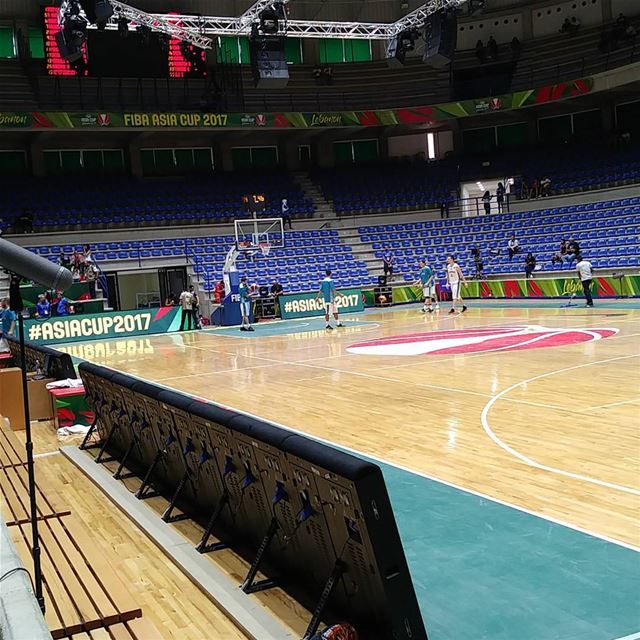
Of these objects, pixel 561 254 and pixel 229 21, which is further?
pixel 561 254

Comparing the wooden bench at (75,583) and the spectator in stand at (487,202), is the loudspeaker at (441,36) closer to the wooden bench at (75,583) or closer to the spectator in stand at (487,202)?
the spectator in stand at (487,202)

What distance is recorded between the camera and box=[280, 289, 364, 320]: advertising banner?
30.7 meters

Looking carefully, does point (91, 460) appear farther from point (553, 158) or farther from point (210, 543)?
point (553, 158)

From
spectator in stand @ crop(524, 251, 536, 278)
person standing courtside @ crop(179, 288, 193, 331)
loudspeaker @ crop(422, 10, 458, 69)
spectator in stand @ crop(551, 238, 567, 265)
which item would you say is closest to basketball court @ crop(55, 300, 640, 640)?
person standing courtside @ crop(179, 288, 193, 331)

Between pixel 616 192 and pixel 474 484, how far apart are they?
99.8 feet

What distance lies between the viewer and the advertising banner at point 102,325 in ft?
81.0

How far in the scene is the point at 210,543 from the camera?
5930mm

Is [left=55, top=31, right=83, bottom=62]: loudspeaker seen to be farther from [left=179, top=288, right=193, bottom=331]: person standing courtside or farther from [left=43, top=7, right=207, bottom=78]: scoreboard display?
[left=179, top=288, right=193, bottom=331]: person standing courtside

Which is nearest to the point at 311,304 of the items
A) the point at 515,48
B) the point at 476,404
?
the point at 515,48

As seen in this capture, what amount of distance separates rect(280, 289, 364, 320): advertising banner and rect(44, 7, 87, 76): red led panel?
12.3 metres

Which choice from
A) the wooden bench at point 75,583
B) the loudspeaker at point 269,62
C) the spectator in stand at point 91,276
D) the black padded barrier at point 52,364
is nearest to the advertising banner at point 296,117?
the loudspeaker at point 269,62

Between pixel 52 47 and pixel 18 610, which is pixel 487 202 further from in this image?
pixel 18 610

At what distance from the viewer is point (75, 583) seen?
418cm

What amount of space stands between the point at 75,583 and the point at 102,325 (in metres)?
22.5
